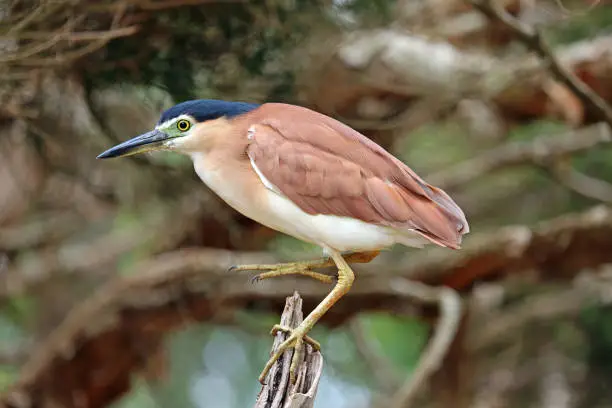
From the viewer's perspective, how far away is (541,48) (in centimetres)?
323

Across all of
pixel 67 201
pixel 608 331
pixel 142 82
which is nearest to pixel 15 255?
pixel 67 201

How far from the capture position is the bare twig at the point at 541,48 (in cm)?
315

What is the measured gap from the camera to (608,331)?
5000 mm

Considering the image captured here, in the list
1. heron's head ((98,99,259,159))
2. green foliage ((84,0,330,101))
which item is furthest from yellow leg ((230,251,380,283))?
green foliage ((84,0,330,101))

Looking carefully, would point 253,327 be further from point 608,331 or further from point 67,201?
point 608,331

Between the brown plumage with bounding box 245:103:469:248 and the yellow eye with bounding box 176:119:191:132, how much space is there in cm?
14

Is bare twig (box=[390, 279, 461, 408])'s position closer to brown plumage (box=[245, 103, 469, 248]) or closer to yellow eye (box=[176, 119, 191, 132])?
brown plumage (box=[245, 103, 469, 248])

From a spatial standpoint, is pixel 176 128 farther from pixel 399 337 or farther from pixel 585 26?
pixel 399 337

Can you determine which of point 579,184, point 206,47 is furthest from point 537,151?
point 206,47

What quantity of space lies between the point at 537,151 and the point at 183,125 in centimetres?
225

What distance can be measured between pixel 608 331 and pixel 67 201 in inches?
108

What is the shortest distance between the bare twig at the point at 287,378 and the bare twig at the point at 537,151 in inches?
84.7

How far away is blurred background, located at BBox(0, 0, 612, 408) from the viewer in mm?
3283

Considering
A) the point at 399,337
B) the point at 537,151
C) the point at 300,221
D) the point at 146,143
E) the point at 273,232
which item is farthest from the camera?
the point at 399,337
